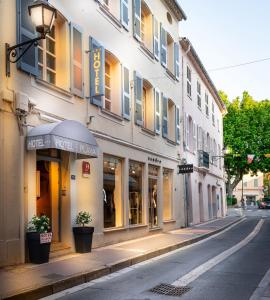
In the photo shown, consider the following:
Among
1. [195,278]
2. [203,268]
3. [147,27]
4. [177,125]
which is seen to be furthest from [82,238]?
[177,125]

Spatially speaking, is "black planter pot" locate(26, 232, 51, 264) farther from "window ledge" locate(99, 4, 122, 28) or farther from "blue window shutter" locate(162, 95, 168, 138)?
"blue window shutter" locate(162, 95, 168, 138)

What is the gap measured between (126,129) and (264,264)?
6688mm

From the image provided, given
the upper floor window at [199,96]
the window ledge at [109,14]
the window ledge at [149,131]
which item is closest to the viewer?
the window ledge at [109,14]

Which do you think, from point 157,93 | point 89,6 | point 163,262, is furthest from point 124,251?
point 157,93

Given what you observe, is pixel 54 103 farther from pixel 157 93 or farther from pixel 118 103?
pixel 157 93

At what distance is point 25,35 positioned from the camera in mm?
9875

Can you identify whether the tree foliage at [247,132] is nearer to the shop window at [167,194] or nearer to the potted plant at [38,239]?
the shop window at [167,194]

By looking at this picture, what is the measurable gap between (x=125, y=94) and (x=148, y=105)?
3.12m

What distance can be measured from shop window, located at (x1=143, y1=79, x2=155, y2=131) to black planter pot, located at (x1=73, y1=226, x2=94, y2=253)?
7310 millimetres

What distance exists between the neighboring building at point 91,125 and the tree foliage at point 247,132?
29742 mm

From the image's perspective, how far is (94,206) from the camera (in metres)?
12.9

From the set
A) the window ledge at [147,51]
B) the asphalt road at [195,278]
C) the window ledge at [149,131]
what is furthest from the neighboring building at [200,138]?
the asphalt road at [195,278]

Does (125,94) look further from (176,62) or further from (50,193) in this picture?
(176,62)

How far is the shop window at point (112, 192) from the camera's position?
14031mm
